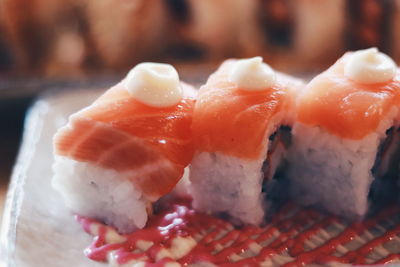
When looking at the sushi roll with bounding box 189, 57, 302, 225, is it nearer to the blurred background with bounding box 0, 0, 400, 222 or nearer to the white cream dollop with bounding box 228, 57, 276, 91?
the white cream dollop with bounding box 228, 57, 276, 91

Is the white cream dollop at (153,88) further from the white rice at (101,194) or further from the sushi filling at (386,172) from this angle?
the sushi filling at (386,172)

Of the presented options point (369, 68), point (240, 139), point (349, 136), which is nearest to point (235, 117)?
point (240, 139)

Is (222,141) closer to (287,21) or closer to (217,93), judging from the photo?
(217,93)

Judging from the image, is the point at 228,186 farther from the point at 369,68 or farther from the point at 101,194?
the point at 369,68

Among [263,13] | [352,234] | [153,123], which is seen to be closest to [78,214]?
[153,123]

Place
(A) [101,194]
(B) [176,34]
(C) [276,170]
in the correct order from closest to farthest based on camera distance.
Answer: (A) [101,194] < (C) [276,170] < (B) [176,34]

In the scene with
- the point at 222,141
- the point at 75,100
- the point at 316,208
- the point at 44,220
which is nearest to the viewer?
the point at 222,141
